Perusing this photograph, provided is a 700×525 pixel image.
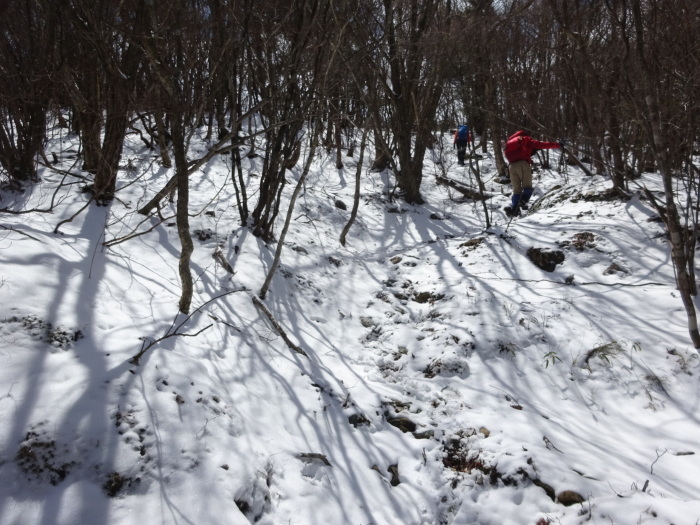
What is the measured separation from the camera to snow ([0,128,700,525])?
Answer: 1979 millimetres

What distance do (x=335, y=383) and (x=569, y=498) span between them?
1.74m

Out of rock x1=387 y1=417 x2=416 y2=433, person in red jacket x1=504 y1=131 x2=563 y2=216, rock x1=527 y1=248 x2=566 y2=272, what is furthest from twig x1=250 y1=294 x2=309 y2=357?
person in red jacket x1=504 y1=131 x2=563 y2=216

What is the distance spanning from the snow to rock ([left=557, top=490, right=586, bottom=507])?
0.10 feet

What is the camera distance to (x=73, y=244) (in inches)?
145

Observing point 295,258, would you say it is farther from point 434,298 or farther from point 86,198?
point 86,198

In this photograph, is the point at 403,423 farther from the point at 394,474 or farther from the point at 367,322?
the point at 367,322

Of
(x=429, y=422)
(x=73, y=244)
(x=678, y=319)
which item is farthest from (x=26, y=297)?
(x=678, y=319)

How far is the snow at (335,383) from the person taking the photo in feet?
6.49

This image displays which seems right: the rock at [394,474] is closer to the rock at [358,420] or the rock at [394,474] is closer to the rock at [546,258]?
the rock at [358,420]

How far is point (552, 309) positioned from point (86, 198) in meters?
5.55

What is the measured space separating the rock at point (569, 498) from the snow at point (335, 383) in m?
0.03

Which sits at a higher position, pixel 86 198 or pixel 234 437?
pixel 86 198

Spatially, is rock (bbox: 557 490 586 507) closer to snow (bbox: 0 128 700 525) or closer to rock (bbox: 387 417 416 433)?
snow (bbox: 0 128 700 525)

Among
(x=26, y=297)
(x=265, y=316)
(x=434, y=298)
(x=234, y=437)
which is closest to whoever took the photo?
(x=234, y=437)
